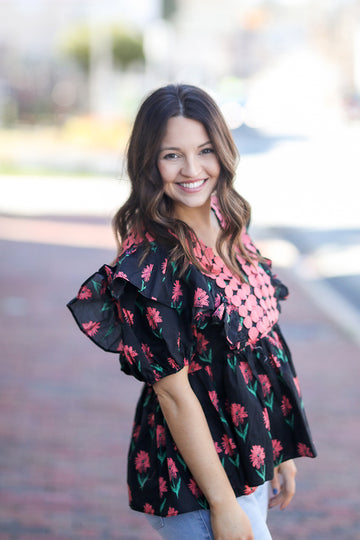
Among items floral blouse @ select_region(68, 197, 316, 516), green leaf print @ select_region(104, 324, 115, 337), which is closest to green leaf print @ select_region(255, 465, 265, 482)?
Result: floral blouse @ select_region(68, 197, 316, 516)

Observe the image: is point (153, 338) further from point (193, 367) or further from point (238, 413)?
point (238, 413)

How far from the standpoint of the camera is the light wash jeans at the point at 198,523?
6.86 feet

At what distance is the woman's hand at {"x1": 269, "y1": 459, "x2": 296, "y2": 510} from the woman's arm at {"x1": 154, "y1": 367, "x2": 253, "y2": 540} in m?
0.47

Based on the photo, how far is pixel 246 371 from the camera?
219 centimetres

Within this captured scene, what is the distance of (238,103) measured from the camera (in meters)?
44.3

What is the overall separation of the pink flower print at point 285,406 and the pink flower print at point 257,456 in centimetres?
18

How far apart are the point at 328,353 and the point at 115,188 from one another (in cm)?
1303

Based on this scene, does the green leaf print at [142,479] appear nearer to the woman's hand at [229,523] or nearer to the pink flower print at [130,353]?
the woman's hand at [229,523]

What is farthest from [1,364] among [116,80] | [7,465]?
[116,80]

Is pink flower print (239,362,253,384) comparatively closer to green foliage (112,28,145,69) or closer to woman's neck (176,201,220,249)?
woman's neck (176,201,220,249)

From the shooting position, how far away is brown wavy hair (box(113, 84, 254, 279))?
2.14m

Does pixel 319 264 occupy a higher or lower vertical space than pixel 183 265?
higher

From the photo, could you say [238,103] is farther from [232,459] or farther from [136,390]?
[232,459]

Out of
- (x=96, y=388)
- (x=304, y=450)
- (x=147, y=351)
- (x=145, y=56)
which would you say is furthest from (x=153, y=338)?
(x=145, y=56)
